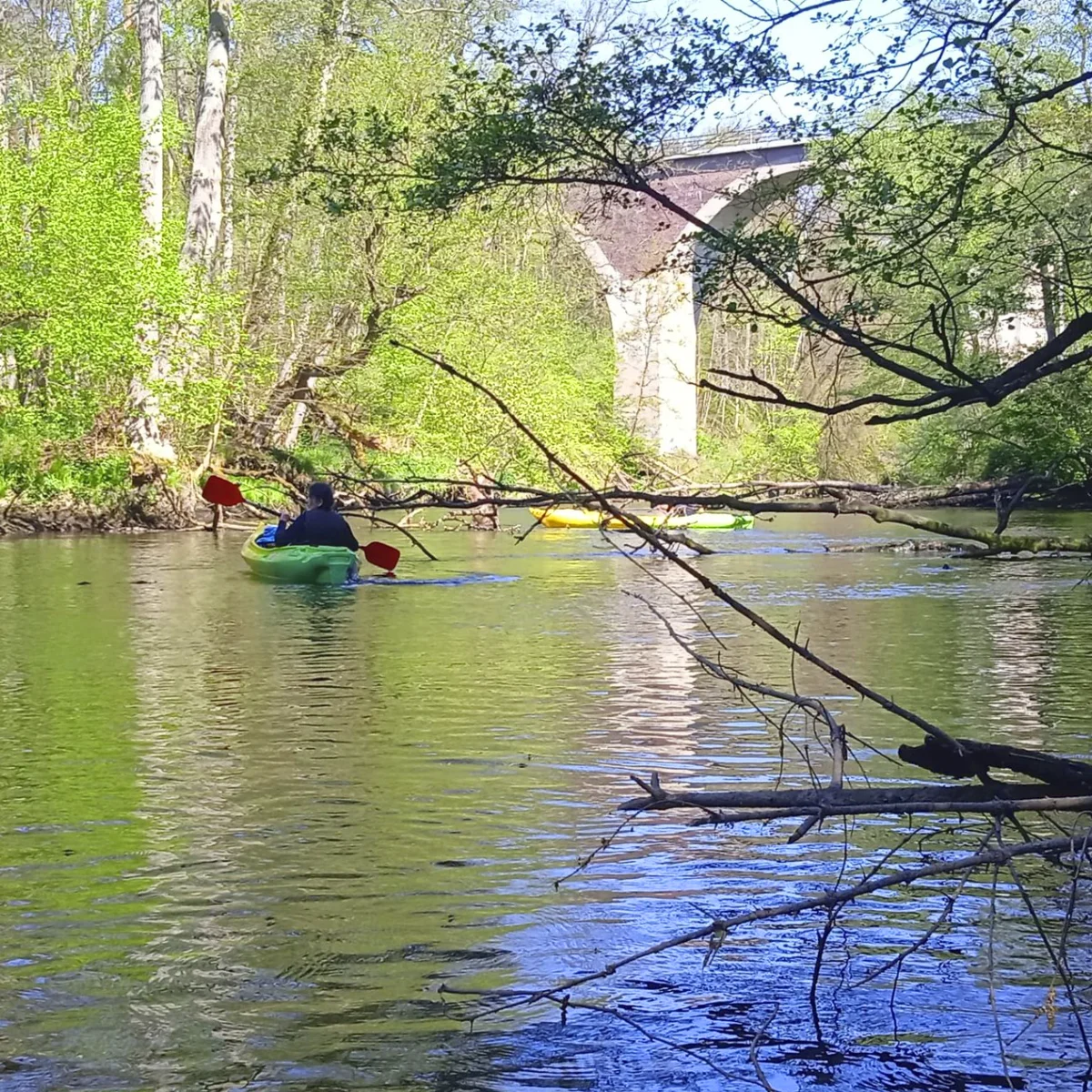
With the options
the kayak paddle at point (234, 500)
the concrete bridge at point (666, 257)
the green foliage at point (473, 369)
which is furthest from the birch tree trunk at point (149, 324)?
the kayak paddle at point (234, 500)

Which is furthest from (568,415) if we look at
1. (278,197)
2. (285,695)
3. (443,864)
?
(443,864)

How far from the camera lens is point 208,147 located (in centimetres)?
2492

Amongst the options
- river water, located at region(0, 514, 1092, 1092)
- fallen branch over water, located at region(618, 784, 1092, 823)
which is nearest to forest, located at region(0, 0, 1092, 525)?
river water, located at region(0, 514, 1092, 1092)

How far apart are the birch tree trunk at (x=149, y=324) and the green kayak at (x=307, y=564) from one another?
8.79m

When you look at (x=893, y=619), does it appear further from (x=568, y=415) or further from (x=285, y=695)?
(x=568, y=415)

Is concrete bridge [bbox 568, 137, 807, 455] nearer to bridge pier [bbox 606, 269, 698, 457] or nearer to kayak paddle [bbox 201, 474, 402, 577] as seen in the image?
bridge pier [bbox 606, 269, 698, 457]

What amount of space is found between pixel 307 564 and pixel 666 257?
949 cm

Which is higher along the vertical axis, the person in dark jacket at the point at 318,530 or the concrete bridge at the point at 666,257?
the concrete bridge at the point at 666,257

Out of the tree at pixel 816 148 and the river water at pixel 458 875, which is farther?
the tree at pixel 816 148

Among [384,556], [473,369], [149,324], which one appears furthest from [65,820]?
[473,369]

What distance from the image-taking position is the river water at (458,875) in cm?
363

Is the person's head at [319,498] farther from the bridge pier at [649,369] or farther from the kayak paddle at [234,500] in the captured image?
the bridge pier at [649,369]

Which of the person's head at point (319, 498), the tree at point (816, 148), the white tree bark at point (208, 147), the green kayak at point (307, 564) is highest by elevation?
the white tree bark at point (208, 147)

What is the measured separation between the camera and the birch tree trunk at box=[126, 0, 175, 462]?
956 inches
